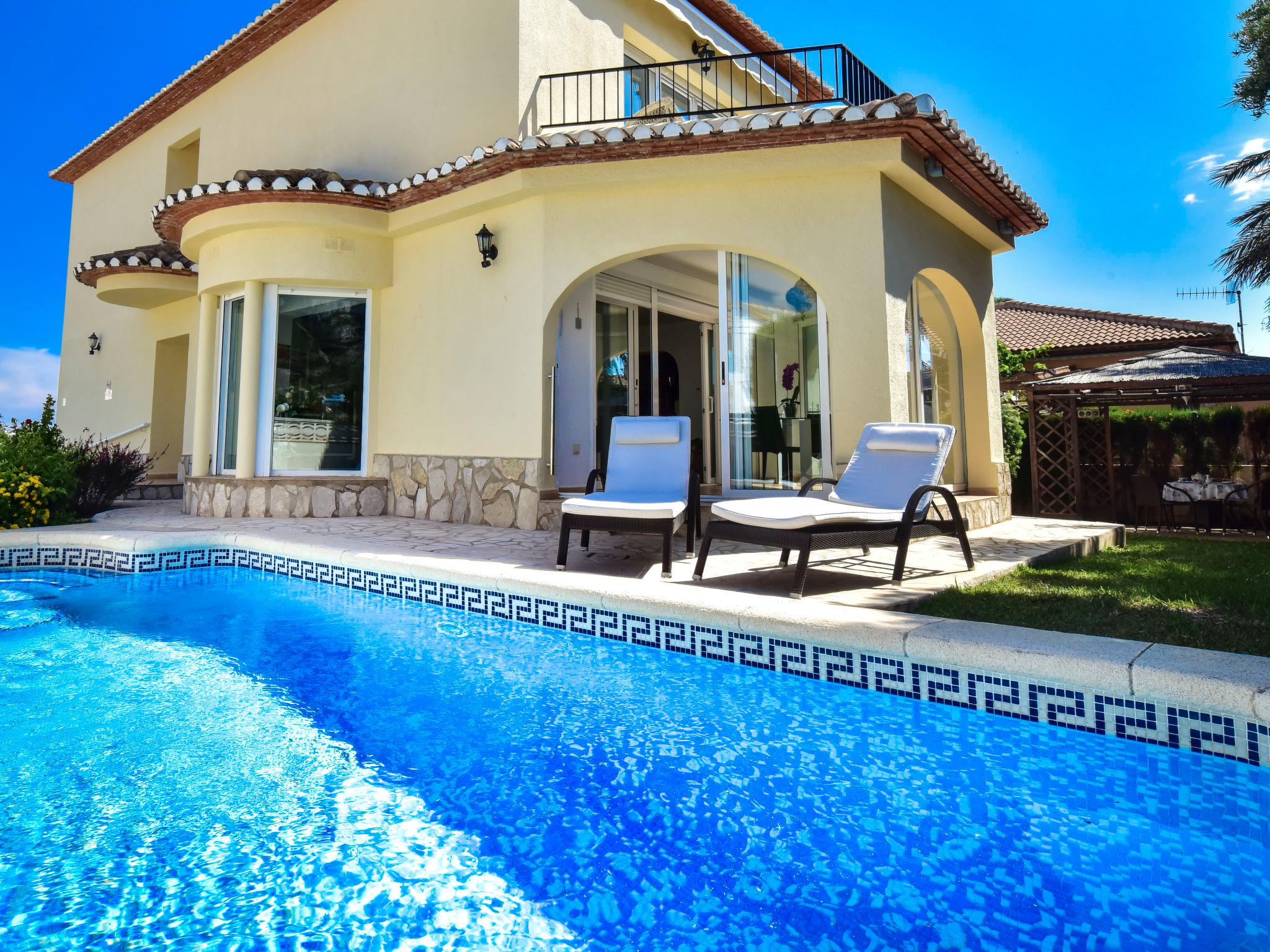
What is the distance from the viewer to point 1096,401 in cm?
1212

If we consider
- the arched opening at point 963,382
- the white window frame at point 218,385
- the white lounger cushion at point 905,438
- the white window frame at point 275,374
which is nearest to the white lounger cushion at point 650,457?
the white lounger cushion at point 905,438

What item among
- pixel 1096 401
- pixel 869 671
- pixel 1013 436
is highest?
pixel 1096 401

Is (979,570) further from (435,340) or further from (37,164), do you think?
(37,164)

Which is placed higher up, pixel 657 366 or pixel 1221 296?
pixel 1221 296

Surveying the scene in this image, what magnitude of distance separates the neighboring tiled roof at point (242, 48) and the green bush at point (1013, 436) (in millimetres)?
7262

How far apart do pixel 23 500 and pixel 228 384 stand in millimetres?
2987

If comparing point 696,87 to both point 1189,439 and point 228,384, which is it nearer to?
point 228,384

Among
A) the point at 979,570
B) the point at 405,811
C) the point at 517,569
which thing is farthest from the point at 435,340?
the point at 405,811

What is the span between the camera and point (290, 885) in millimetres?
1979

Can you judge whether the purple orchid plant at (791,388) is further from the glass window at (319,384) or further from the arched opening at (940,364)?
the glass window at (319,384)

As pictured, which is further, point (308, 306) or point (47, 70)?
point (47, 70)

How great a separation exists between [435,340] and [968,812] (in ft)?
26.3

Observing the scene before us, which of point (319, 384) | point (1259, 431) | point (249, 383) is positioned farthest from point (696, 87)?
point (1259, 431)

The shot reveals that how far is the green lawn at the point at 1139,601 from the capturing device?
3.59 m
